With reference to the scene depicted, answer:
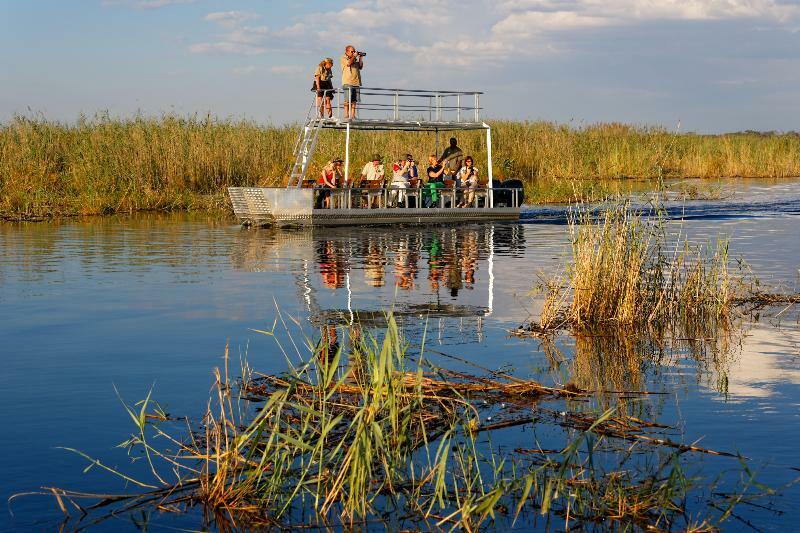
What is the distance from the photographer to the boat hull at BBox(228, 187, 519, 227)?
2619 cm

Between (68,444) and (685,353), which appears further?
(685,353)

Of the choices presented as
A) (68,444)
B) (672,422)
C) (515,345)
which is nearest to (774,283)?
(515,345)

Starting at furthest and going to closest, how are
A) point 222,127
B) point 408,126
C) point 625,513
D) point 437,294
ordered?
point 222,127
point 408,126
point 437,294
point 625,513

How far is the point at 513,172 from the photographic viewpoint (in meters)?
43.0

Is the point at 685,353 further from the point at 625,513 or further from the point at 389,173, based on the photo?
the point at 389,173

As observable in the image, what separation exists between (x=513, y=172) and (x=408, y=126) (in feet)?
54.8

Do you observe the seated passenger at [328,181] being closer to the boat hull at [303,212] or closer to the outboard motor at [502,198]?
the boat hull at [303,212]

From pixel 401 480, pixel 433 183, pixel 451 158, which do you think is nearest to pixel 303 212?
pixel 433 183

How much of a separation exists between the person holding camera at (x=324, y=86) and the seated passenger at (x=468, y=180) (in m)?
4.09

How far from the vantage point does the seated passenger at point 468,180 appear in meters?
28.3

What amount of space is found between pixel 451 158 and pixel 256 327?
56.8 ft

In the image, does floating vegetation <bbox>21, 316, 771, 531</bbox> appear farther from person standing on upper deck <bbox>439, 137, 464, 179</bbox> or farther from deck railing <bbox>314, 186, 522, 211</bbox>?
person standing on upper deck <bbox>439, 137, 464, 179</bbox>

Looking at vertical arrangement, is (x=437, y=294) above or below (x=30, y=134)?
below

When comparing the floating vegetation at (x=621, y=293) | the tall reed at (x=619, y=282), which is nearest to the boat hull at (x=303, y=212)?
the floating vegetation at (x=621, y=293)
